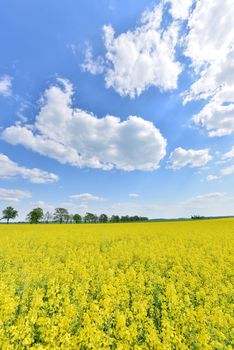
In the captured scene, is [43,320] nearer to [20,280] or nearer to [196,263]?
[20,280]

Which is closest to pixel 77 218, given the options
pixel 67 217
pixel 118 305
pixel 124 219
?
pixel 67 217

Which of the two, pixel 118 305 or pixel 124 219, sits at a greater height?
pixel 124 219

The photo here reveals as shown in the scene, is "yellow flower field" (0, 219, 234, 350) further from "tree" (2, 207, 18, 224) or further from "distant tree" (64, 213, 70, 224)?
"distant tree" (64, 213, 70, 224)

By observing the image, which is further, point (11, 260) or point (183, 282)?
point (11, 260)

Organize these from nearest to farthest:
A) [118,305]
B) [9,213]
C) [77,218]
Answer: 1. [118,305]
2. [9,213]
3. [77,218]

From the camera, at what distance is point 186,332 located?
17.0 feet

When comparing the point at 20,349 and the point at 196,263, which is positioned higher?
the point at 196,263

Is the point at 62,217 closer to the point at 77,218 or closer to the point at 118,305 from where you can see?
the point at 77,218

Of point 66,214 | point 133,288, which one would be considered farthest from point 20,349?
point 66,214

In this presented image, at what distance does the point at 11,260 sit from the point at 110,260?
5718 millimetres

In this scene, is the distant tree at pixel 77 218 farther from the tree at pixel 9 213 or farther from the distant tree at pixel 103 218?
the tree at pixel 9 213

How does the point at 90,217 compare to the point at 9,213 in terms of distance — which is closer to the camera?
the point at 9,213

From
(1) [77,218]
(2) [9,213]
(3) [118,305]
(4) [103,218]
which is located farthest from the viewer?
(4) [103,218]

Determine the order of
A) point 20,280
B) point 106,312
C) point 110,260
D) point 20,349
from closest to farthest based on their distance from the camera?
point 20,349
point 106,312
point 20,280
point 110,260
